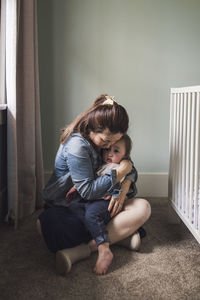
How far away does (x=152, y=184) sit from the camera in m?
2.47

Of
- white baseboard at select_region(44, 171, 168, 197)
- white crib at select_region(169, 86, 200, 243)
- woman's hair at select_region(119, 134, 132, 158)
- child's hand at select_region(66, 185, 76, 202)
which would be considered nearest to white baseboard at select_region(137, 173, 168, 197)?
white baseboard at select_region(44, 171, 168, 197)

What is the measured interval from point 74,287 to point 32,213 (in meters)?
0.89

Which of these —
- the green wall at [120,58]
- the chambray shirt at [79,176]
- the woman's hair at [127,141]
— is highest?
the green wall at [120,58]

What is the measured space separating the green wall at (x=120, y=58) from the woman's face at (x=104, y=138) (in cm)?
87

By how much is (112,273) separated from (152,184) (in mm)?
1182

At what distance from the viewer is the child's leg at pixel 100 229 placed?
4.51ft

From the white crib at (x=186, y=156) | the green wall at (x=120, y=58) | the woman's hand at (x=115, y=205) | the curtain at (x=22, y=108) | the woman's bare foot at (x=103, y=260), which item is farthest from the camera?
the green wall at (x=120, y=58)

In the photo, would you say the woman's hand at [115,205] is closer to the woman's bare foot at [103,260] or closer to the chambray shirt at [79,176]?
the chambray shirt at [79,176]

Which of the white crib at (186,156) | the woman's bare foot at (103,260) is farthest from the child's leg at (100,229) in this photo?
the white crib at (186,156)

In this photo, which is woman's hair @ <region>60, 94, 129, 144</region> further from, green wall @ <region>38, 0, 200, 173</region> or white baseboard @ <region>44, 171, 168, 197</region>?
white baseboard @ <region>44, 171, 168, 197</region>

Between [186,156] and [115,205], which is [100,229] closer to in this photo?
[115,205]

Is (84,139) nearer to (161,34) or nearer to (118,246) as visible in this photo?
(118,246)

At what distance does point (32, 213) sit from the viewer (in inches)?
81.6

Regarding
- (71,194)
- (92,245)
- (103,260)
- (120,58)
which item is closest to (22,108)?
(71,194)
